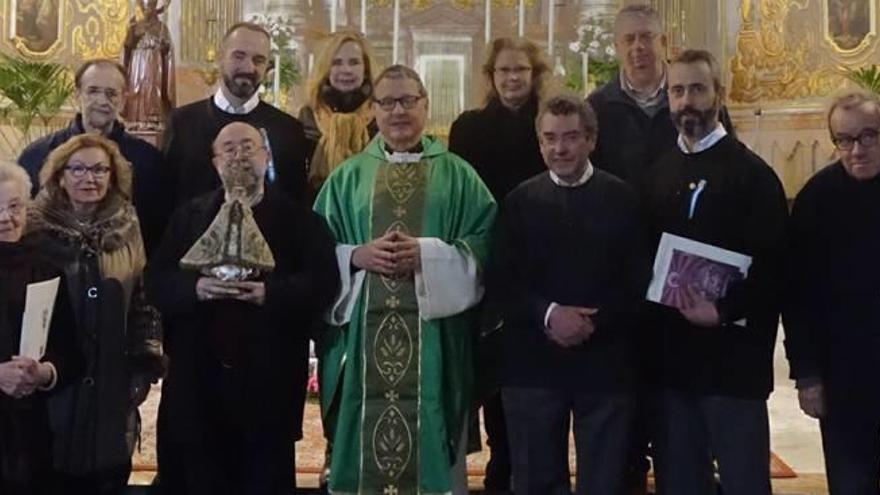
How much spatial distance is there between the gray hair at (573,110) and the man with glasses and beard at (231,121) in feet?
3.89

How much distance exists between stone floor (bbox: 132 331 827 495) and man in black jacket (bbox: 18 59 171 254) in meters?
1.27

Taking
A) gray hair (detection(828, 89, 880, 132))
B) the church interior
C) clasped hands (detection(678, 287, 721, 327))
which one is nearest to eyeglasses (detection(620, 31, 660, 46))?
gray hair (detection(828, 89, 880, 132))

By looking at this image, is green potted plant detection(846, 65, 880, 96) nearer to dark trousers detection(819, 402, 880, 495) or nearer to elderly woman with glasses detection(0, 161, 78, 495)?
dark trousers detection(819, 402, 880, 495)

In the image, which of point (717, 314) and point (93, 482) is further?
point (93, 482)

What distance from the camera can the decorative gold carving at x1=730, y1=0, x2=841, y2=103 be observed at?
1214 cm

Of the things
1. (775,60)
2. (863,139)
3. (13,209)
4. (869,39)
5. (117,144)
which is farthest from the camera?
(775,60)

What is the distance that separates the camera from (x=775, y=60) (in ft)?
40.8

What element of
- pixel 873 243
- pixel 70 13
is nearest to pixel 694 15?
pixel 70 13

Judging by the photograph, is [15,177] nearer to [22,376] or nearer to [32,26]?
[22,376]

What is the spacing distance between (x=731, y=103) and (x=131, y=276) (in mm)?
10256

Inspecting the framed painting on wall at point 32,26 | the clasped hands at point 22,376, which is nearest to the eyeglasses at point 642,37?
the clasped hands at point 22,376

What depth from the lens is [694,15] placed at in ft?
42.6

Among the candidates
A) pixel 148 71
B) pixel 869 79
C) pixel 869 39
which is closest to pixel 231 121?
pixel 148 71

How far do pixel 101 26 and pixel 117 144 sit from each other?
8.75 m
